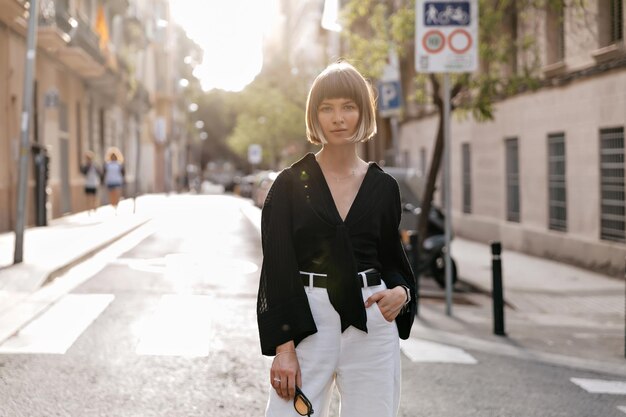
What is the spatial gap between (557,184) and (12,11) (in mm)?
11277

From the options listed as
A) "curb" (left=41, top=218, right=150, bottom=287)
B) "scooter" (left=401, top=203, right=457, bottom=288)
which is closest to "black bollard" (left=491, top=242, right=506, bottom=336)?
"scooter" (left=401, top=203, right=457, bottom=288)

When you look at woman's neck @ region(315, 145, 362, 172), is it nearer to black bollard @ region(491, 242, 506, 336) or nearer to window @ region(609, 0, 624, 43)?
black bollard @ region(491, 242, 506, 336)

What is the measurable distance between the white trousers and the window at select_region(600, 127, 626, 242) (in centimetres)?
1280

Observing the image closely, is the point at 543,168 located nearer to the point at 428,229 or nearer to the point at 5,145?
the point at 428,229

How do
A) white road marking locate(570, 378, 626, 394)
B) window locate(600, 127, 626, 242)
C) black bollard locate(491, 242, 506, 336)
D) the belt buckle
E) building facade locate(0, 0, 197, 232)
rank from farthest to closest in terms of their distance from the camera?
building facade locate(0, 0, 197, 232)
window locate(600, 127, 626, 242)
black bollard locate(491, 242, 506, 336)
white road marking locate(570, 378, 626, 394)
the belt buckle

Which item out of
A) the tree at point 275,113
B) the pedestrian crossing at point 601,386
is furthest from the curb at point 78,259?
the tree at point 275,113

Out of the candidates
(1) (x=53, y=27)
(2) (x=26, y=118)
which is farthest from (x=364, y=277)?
(1) (x=53, y=27)

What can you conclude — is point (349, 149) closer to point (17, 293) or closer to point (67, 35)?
point (17, 293)

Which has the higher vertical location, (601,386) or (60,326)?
(60,326)

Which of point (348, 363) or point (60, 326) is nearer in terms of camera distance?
point (348, 363)

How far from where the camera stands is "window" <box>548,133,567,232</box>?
1778 centimetres

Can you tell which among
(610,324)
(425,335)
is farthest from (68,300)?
(610,324)

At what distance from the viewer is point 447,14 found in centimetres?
990

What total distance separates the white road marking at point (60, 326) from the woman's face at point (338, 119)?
4.44m
